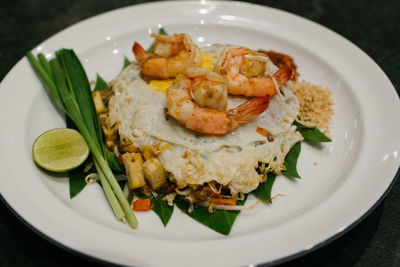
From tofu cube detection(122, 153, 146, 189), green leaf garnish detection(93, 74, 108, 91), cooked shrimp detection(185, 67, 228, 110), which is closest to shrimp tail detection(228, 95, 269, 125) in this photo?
cooked shrimp detection(185, 67, 228, 110)

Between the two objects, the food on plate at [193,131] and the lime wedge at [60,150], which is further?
the lime wedge at [60,150]

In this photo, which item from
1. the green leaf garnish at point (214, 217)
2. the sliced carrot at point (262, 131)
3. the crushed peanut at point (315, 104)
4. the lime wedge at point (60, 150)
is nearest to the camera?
the green leaf garnish at point (214, 217)

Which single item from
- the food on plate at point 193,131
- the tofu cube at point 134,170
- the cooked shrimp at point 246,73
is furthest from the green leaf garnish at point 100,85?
the cooked shrimp at point 246,73

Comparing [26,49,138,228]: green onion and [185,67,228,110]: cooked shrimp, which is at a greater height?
[185,67,228,110]: cooked shrimp

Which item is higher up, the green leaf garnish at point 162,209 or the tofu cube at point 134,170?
the tofu cube at point 134,170

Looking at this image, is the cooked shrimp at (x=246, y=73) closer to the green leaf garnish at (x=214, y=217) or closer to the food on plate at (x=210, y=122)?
the food on plate at (x=210, y=122)

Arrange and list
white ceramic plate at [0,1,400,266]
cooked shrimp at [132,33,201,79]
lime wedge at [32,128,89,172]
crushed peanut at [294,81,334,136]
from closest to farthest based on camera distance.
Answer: white ceramic plate at [0,1,400,266]
lime wedge at [32,128,89,172]
cooked shrimp at [132,33,201,79]
crushed peanut at [294,81,334,136]

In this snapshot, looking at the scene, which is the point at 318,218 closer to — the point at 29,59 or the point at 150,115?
the point at 150,115

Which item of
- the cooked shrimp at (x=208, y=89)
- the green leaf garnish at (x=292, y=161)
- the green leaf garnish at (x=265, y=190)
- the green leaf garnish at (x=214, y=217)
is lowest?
the green leaf garnish at (x=214, y=217)

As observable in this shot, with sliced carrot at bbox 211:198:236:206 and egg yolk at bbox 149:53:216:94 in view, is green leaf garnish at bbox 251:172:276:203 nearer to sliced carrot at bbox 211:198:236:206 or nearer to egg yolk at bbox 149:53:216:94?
sliced carrot at bbox 211:198:236:206
